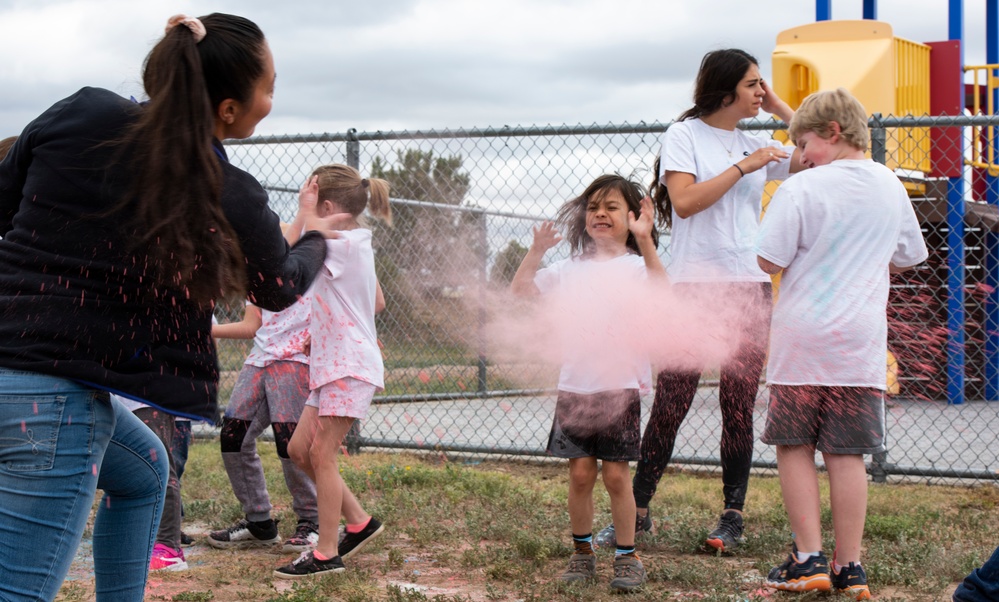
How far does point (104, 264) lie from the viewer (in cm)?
206

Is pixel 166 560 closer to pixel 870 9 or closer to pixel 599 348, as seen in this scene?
pixel 599 348

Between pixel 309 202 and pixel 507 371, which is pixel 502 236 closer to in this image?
pixel 507 371

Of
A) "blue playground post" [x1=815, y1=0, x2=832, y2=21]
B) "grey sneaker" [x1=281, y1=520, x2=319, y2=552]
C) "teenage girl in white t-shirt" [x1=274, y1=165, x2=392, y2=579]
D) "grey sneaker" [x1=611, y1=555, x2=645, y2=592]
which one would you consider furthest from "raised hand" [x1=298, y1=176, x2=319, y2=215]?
"blue playground post" [x1=815, y1=0, x2=832, y2=21]

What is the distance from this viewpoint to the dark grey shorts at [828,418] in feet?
11.1

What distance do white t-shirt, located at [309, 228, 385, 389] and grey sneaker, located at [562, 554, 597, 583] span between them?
103 centimetres

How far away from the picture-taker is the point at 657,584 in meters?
3.65

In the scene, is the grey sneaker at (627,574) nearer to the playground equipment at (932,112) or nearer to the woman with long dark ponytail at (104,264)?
the woman with long dark ponytail at (104,264)

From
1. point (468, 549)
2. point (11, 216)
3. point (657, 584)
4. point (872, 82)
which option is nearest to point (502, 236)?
point (468, 549)

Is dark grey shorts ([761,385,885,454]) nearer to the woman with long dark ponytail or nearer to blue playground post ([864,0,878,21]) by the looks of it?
the woman with long dark ponytail

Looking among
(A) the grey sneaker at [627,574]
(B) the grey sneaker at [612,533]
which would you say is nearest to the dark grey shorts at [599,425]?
(A) the grey sneaker at [627,574]

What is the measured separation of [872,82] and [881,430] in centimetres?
630

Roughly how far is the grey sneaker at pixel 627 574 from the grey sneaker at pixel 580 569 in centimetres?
10

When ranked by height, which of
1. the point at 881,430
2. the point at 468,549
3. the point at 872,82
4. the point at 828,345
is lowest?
the point at 468,549

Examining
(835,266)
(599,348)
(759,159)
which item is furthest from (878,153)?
(599,348)
